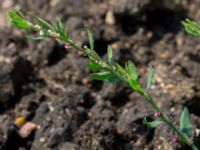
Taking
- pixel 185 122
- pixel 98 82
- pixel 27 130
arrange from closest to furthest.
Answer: pixel 185 122 → pixel 27 130 → pixel 98 82

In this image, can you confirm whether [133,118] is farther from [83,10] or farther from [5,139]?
[83,10]

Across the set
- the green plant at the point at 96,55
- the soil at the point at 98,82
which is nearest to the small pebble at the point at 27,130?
the soil at the point at 98,82

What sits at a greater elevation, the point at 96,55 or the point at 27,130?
the point at 96,55

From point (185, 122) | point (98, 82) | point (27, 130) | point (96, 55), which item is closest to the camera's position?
point (96, 55)

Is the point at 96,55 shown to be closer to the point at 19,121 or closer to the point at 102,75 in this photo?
the point at 102,75

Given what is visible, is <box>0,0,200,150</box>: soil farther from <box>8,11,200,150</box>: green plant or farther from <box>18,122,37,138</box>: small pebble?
<box>8,11,200,150</box>: green plant

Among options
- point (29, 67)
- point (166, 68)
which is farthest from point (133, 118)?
point (29, 67)

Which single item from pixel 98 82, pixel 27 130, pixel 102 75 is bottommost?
pixel 98 82

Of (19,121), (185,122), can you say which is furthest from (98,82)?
(185,122)

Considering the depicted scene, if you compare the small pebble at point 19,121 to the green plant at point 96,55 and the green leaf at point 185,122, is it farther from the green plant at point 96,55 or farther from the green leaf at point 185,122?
the green leaf at point 185,122

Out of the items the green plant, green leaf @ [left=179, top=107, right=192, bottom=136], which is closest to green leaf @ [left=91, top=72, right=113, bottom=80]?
the green plant
